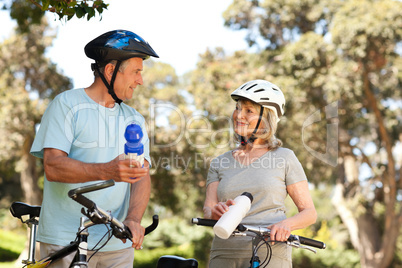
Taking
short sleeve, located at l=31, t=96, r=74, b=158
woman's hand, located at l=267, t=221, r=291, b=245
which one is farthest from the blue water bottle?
woman's hand, located at l=267, t=221, r=291, b=245

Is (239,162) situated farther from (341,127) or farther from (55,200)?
(341,127)

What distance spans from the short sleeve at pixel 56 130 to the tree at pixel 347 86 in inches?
595

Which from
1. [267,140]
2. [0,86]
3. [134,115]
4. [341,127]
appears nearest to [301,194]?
[267,140]

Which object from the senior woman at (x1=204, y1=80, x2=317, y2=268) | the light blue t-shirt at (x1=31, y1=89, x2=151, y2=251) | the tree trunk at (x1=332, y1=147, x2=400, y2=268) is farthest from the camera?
the tree trunk at (x1=332, y1=147, x2=400, y2=268)

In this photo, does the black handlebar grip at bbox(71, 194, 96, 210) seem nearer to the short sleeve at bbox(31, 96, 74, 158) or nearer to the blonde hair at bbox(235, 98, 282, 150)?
the short sleeve at bbox(31, 96, 74, 158)

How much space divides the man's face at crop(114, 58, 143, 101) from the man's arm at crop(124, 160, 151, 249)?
495mm

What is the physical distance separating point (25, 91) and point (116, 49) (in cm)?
1987

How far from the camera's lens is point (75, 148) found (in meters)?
3.12

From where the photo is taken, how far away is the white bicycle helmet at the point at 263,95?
3781 mm

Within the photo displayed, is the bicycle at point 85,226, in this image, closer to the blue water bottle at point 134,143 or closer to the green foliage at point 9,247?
the blue water bottle at point 134,143

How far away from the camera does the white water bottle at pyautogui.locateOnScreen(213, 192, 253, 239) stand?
2.91 metres

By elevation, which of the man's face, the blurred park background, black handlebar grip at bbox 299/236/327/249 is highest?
the blurred park background

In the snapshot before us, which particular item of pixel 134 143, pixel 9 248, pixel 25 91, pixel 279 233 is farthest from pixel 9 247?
pixel 134 143

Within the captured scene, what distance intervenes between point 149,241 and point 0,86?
11.4 metres
